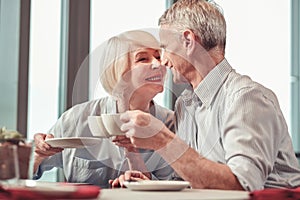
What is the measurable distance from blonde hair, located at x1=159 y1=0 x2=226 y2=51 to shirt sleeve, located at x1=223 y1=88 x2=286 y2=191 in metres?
0.26

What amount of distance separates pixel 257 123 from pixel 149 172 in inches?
23.4

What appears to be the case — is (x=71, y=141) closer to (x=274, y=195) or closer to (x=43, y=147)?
(x=43, y=147)

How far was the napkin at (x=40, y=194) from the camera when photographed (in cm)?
122

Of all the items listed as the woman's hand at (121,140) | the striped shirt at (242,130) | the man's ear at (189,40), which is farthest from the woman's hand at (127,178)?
the man's ear at (189,40)

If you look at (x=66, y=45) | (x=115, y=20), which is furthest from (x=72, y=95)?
(x=115, y=20)

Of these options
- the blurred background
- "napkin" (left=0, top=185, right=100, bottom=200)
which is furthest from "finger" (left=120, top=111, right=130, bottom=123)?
the blurred background

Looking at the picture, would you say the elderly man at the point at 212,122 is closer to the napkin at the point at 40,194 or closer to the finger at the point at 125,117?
the finger at the point at 125,117

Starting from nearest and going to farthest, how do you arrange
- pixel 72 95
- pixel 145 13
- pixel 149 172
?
pixel 149 172
pixel 72 95
pixel 145 13

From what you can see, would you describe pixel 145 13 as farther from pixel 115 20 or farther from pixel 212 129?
pixel 212 129

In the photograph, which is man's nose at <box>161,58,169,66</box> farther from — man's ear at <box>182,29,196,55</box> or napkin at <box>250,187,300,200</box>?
napkin at <box>250,187,300,200</box>

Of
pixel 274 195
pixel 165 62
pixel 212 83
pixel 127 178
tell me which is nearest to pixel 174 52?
pixel 165 62

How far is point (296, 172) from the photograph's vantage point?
195 centimetres

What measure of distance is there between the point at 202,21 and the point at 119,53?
35cm

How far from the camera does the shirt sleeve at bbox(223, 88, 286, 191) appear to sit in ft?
5.69
